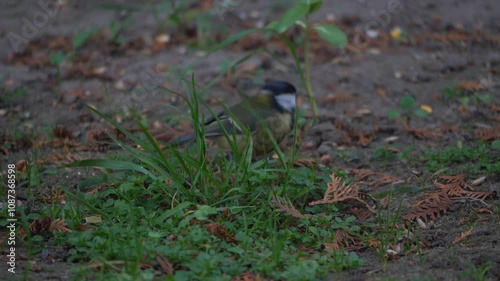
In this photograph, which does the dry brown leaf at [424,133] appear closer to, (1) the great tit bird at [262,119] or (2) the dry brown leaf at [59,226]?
(1) the great tit bird at [262,119]

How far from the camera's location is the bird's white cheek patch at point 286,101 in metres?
5.45

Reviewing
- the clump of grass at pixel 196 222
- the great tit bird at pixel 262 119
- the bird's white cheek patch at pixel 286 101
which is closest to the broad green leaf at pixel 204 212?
the clump of grass at pixel 196 222

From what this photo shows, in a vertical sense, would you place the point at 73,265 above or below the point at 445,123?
above

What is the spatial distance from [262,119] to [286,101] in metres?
0.53

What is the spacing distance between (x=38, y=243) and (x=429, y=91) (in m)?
4.01

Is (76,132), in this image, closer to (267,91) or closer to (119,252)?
(267,91)

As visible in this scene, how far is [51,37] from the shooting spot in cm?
780

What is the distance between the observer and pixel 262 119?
501 cm

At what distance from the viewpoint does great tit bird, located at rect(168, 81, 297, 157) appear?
5.08 metres

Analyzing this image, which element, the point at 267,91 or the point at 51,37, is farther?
the point at 51,37

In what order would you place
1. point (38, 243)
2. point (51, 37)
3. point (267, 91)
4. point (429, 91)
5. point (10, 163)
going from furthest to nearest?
point (51, 37) → point (429, 91) → point (267, 91) → point (10, 163) → point (38, 243)

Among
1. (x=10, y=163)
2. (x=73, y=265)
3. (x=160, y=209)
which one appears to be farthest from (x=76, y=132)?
(x=73, y=265)

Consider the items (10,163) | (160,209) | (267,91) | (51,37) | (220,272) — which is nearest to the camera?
(220,272)

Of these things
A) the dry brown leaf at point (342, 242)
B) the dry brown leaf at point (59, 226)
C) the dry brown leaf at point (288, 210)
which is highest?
the dry brown leaf at point (59, 226)
